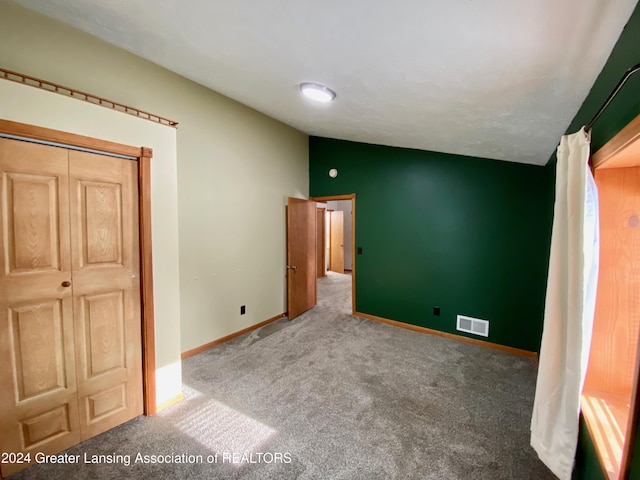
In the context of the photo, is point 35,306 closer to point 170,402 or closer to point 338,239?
point 170,402

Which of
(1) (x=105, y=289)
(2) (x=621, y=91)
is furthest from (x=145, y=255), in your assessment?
(2) (x=621, y=91)

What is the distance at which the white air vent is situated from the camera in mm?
3263

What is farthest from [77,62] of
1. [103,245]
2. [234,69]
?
[103,245]

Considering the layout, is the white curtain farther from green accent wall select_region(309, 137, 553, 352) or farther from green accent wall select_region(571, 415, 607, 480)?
green accent wall select_region(309, 137, 553, 352)

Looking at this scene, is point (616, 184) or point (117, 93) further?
point (117, 93)

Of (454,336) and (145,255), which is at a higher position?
(145,255)

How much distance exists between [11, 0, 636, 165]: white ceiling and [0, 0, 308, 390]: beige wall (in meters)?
0.20

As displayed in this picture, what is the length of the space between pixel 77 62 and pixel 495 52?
2.97 metres

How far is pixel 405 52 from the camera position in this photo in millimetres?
1354

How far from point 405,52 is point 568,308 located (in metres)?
1.49

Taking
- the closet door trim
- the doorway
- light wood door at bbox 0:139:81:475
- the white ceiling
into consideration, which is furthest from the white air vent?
the doorway

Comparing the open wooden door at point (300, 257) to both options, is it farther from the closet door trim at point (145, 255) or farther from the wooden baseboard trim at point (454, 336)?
the closet door trim at point (145, 255)

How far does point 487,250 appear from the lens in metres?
3.22

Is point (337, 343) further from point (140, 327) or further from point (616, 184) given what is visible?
point (616, 184)
